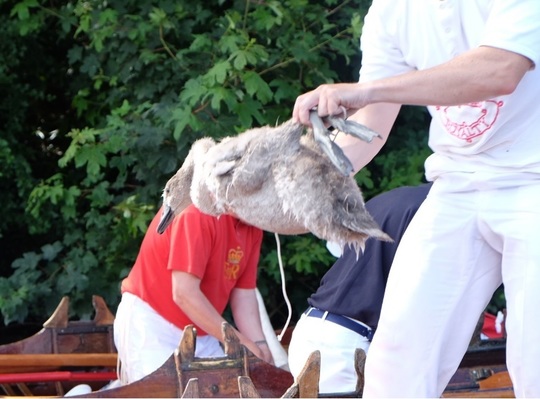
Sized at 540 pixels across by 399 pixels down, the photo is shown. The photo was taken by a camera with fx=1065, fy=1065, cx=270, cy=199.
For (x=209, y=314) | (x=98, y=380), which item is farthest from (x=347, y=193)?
(x=98, y=380)

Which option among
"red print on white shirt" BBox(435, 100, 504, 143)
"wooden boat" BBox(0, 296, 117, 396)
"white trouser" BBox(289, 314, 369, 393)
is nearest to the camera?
"red print on white shirt" BBox(435, 100, 504, 143)

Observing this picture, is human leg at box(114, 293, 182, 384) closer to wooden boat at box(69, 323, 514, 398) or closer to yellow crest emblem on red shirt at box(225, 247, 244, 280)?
yellow crest emblem on red shirt at box(225, 247, 244, 280)

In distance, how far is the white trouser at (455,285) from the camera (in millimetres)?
2113

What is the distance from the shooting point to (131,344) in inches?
150

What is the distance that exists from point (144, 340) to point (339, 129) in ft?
6.31

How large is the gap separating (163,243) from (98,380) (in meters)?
0.79

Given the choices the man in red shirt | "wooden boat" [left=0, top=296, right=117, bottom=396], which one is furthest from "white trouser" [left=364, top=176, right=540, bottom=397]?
"wooden boat" [left=0, top=296, right=117, bottom=396]

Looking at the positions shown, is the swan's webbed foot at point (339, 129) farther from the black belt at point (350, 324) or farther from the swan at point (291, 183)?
the black belt at point (350, 324)

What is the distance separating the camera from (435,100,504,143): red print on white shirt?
2178 millimetres

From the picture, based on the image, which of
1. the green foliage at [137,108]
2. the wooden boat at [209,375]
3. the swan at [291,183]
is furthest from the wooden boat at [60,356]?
the swan at [291,183]

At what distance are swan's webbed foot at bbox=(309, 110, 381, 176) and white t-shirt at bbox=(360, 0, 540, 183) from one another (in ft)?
0.94

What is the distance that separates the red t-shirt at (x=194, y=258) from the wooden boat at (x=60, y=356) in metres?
0.42

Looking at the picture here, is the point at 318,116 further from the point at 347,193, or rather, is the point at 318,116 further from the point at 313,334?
the point at 313,334

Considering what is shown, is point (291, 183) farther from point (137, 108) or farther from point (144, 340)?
point (137, 108)
